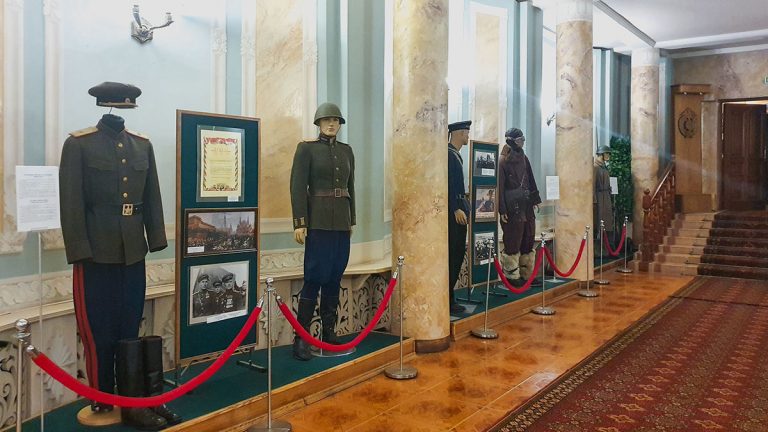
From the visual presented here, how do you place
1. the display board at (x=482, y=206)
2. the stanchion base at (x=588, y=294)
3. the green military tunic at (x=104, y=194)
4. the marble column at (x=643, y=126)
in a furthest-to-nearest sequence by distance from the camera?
the marble column at (x=643, y=126) → the stanchion base at (x=588, y=294) → the display board at (x=482, y=206) → the green military tunic at (x=104, y=194)

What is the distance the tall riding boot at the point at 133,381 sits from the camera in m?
3.44

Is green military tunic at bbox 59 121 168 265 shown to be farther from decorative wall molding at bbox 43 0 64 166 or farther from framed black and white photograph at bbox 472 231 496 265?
framed black and white photograph at bbox 472 231 496 265

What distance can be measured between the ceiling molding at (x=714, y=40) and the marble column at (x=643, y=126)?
0.58 meters

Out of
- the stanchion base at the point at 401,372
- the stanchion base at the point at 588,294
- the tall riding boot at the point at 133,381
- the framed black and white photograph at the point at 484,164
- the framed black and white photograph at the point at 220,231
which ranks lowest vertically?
the stanchion base at the point at 401,372

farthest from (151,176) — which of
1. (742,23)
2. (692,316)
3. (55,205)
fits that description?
(742,23)

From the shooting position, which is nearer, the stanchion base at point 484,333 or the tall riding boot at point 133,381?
the tall riding boot at point 133,381

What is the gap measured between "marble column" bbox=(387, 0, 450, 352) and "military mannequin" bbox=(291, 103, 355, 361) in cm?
85

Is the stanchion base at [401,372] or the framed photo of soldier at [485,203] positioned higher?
the framed photo of soldier at [485,203]

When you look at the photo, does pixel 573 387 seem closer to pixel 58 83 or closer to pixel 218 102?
pixel 218 102

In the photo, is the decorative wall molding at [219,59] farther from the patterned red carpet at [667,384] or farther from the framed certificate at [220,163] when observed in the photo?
the patterned red carpet at [667,384]

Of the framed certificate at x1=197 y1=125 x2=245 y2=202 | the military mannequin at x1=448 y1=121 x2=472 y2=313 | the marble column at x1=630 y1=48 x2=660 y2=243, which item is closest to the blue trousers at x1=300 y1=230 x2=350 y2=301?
the framed certificate at x1=197 y1=125 x2=245 y2=202

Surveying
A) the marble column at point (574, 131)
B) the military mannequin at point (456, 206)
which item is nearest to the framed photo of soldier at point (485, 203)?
the military mannequin at point (456, 206)

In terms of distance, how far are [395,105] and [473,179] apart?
178 centimetres

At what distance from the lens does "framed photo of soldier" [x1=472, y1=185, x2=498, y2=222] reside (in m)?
7.24
